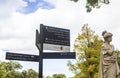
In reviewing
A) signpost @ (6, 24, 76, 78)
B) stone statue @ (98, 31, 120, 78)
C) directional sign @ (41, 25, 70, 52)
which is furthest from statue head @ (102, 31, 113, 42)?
directional sign @ (41, 25, 70, 52)

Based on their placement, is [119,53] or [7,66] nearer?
[119,53]

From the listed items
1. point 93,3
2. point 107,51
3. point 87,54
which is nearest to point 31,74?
point 87,54

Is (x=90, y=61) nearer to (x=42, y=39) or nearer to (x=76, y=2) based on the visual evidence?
(x=76, y=2)

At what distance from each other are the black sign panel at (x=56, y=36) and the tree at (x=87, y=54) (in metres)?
19.1

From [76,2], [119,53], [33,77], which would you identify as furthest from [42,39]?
[33,77]

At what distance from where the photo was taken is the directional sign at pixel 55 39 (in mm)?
14555

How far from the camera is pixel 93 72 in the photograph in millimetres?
34938

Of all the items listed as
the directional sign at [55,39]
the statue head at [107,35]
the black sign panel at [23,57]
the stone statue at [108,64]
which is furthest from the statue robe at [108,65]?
the black sign panel at [23,57]

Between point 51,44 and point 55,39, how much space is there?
0.88 feet

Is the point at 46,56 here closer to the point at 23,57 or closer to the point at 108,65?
the point at 23,57

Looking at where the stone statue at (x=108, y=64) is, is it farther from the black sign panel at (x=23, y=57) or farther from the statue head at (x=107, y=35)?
the black sign panel at (x=23, y=57)

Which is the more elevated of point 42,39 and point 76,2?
point 76,2

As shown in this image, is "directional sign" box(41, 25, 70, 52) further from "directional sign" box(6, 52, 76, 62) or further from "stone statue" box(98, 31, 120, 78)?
"stone statue" box(98, 31, 120, 78)

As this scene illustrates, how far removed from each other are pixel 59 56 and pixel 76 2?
13.1 feet
